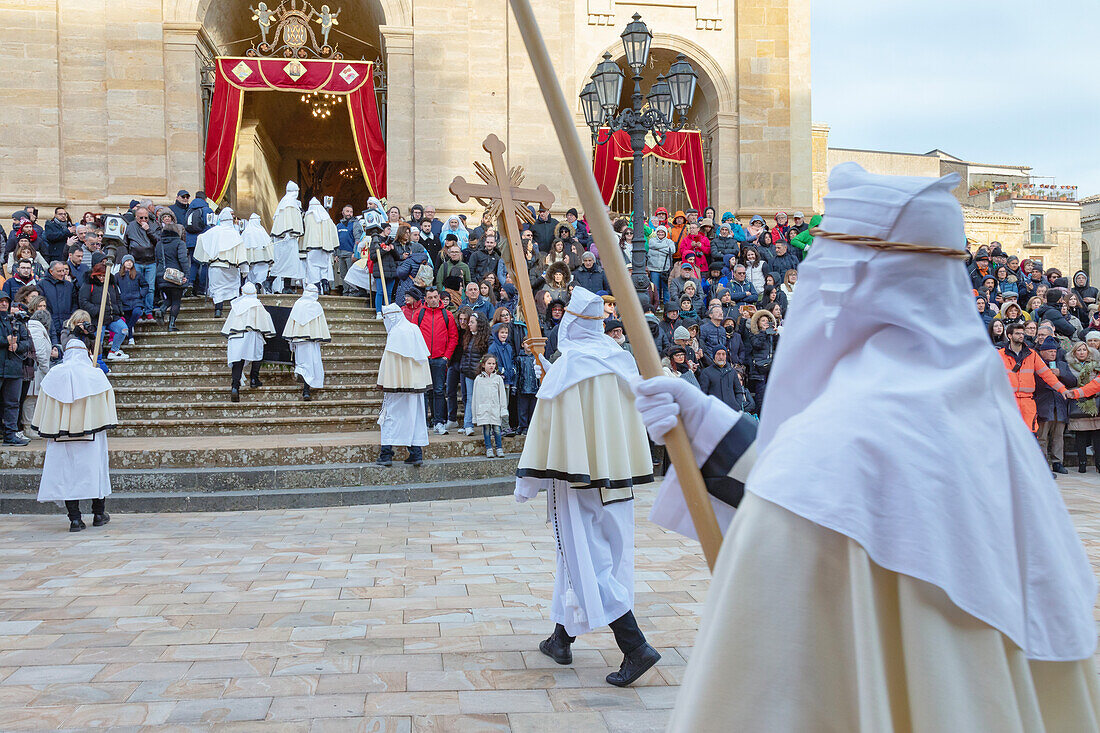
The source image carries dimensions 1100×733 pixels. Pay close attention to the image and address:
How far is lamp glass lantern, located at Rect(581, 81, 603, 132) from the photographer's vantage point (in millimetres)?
11672

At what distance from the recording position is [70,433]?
848cm

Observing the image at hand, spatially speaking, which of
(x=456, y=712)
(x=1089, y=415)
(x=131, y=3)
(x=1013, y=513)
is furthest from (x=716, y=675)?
(x=131, y=3)

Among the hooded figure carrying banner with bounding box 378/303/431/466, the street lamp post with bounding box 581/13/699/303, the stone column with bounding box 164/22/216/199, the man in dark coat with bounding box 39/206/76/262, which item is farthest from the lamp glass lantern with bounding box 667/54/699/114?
the stone column with bounding box 164/22/216/199

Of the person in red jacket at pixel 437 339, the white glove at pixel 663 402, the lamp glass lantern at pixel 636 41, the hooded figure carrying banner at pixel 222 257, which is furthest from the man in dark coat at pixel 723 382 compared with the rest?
the white glove at pixel 663 402

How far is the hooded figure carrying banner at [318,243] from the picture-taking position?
1625cm

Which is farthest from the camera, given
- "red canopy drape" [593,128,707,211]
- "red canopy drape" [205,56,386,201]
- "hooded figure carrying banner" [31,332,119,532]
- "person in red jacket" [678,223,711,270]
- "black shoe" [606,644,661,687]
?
"red canopy drape" [593,128,707,211]

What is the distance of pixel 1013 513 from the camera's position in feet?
4.86

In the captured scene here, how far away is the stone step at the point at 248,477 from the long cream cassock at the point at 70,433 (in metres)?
1.19

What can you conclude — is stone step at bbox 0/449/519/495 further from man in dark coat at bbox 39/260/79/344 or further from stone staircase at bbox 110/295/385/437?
man in dark coat at bbox 39/260/79/344

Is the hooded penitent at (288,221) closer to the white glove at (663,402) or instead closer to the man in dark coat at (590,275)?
the man in dark coat at (590,275)

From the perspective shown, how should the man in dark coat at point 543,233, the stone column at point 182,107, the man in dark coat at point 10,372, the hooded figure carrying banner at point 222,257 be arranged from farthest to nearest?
Answer: the stone column at point 182,107 < the man in dark coat at point 543,233 < the hooded figure carrying banner at point 222,257 < the man in dark coat at point 10,372

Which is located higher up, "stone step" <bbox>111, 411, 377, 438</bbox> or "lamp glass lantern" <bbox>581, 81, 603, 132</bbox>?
"lamp glass lantern" <bbox>581, 81, 603, 132</bbox>

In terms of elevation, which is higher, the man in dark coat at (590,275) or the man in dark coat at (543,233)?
the man in dark coat at (543,233)

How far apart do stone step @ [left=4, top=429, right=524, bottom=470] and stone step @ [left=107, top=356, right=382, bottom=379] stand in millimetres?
2195
